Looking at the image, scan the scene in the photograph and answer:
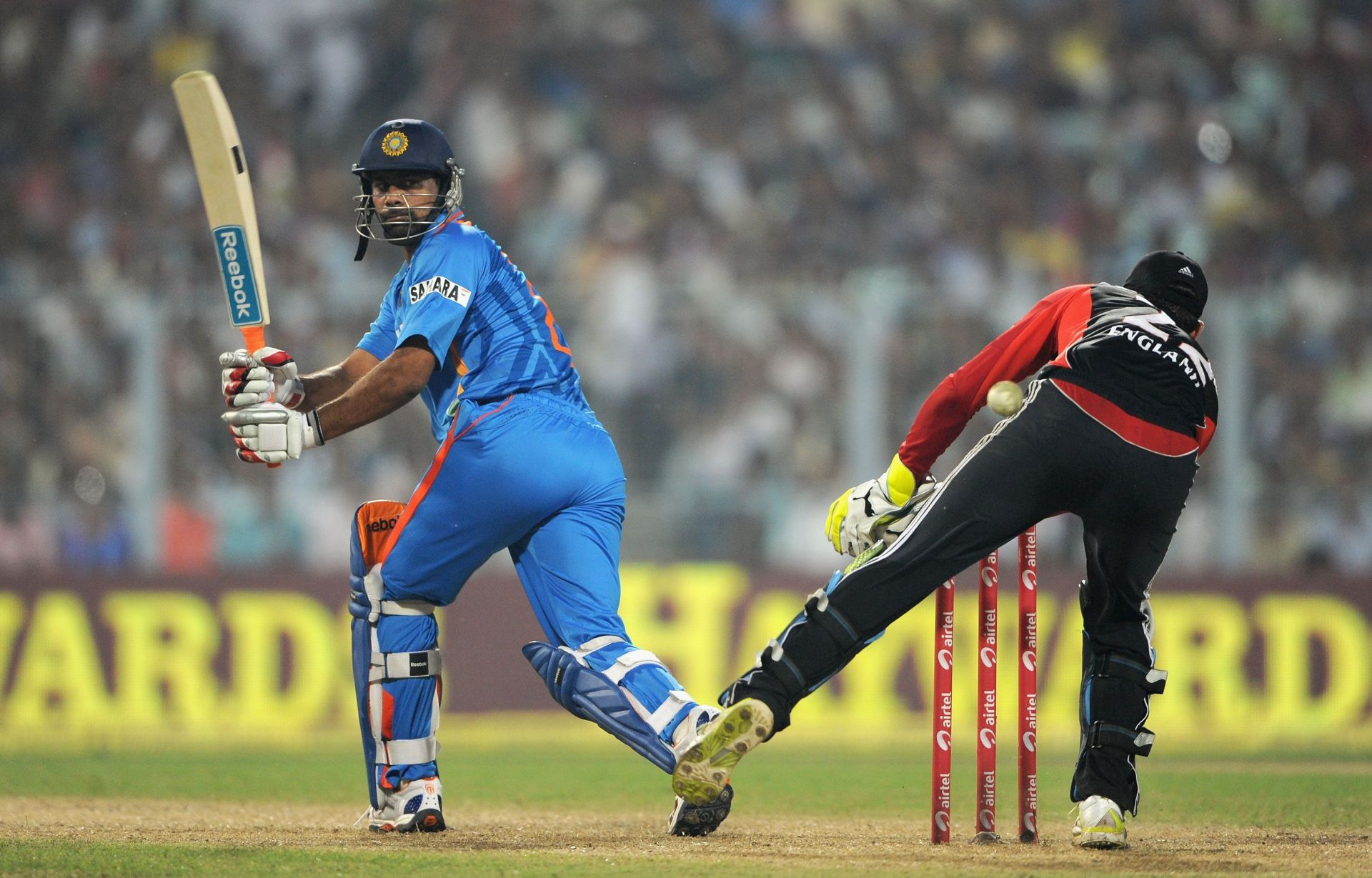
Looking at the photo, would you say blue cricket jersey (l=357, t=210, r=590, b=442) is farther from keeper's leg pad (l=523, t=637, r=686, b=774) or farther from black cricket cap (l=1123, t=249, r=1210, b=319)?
black cricket cap (l=1123, t=249, r=1210, b=319)

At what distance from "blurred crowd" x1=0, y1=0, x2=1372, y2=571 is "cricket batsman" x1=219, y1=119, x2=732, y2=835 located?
4.59 meters

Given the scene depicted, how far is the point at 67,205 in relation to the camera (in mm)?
12945

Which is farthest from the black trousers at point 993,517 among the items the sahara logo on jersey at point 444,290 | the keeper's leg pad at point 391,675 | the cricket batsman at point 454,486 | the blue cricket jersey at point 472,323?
the sahara logo on jersey at point 444,290

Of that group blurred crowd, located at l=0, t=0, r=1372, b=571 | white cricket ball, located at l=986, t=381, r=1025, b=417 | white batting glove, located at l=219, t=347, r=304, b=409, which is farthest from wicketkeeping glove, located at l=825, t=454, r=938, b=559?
blurred crowd, located at l=0, t=0, r=1372, b=571

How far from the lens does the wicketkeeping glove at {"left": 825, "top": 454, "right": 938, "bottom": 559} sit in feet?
15.4

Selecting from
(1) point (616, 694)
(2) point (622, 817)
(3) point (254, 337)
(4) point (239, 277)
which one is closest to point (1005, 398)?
(1) point (616, 694)

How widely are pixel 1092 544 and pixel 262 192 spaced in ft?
32.7

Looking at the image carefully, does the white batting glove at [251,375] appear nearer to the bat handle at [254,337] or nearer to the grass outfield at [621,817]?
the bat handle at [254,337]

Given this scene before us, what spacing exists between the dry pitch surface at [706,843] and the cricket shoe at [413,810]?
0.22ft

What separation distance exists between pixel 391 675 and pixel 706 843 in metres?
1.10

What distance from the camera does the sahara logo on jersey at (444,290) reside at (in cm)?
489

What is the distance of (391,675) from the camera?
500cm

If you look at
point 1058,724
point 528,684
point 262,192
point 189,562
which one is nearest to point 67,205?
point 262,192

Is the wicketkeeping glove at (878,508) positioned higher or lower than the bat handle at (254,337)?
lower
